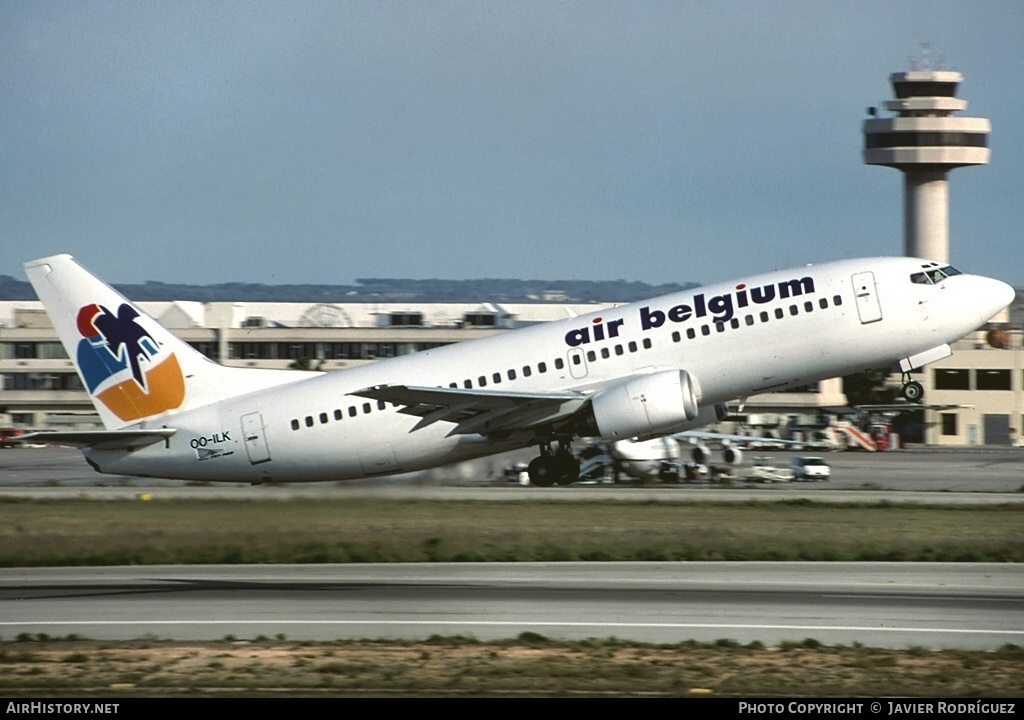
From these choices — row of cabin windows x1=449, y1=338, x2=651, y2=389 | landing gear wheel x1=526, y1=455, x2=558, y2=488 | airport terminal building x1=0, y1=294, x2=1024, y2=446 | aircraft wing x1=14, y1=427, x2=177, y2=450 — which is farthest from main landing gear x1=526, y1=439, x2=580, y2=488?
airport terminal building x1=0, y1=294, x2=1024, y2=446

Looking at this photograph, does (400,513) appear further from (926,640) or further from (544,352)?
(926,640)

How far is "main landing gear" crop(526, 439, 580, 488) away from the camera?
1544 inches

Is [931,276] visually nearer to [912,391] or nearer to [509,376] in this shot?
[912,391]

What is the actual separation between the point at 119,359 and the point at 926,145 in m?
132

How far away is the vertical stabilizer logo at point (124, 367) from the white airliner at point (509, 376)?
4 centimetres

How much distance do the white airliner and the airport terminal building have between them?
6170 centimetres

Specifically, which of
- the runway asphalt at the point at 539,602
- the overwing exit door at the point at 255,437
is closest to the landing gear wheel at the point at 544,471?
the runway asphalt at the point at 539,602

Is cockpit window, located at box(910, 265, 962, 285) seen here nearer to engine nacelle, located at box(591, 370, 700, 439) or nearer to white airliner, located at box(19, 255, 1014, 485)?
white airliner, located at box(19, 255, 1014, 485)

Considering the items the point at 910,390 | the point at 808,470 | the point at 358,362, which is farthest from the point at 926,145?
the point at 910,390

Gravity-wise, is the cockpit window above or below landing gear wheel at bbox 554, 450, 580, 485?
above

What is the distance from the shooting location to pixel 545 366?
1540 inches

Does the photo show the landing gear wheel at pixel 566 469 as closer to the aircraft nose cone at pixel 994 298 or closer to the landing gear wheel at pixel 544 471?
the landing gear wheel at pixel 544 471

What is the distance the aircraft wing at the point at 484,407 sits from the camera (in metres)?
37.3
